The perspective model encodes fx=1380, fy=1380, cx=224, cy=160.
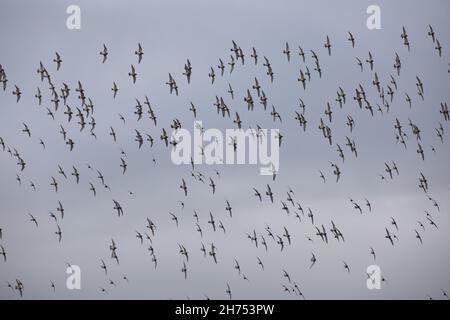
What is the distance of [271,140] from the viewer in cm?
16738

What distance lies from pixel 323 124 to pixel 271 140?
6.70 m

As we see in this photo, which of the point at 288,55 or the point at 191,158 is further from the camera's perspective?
the point at 191,158
